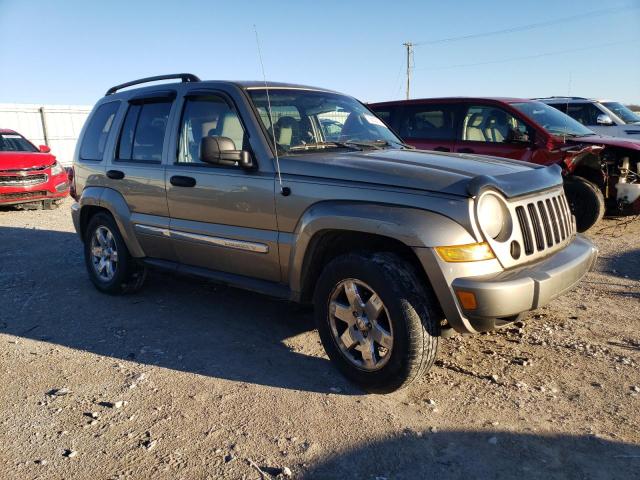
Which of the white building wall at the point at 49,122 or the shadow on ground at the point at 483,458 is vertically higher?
the white building wall at the point at 49,122

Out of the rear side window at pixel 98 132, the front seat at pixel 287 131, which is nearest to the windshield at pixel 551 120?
the front seat at pixel 287 131

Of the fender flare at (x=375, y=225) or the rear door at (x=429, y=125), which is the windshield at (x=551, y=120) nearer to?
the rear door at (x=429, y=125)

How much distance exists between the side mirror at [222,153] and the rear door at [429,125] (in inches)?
185

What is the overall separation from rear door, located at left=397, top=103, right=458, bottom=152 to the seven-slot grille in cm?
424

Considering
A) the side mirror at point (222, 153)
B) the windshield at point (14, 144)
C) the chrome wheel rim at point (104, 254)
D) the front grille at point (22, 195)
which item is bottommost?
the front grille at point (22, 195)

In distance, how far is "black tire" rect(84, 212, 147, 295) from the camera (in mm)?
5180

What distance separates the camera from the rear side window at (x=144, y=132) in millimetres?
4719

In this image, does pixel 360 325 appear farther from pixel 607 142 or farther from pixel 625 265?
pixel 607 142

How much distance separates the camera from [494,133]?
765cm

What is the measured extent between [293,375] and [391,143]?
2.07 metres

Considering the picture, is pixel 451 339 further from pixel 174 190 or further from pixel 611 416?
pixel 174 190

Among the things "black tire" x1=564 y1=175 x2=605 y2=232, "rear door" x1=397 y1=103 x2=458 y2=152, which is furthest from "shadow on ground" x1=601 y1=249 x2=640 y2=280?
"rear door" x1=397 y1=103 x2=458 y2=152

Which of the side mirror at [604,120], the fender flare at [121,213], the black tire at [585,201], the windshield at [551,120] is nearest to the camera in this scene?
the fender flare at [121,213]

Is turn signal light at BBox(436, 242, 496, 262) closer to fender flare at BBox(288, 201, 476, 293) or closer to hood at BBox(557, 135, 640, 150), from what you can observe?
fender flare at BBox(288, 201, 476, 293)
